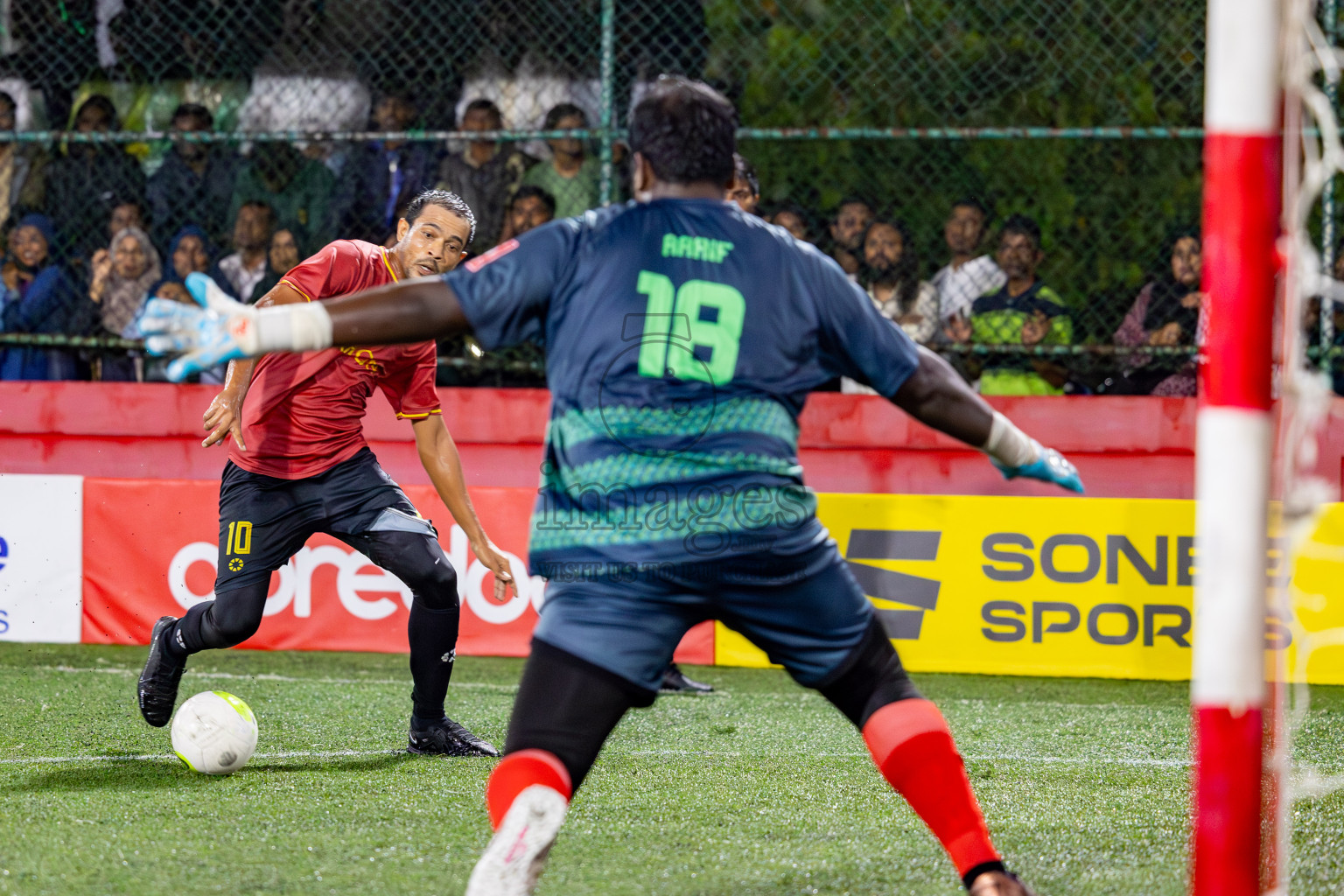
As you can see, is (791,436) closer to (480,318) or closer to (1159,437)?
(480,318)

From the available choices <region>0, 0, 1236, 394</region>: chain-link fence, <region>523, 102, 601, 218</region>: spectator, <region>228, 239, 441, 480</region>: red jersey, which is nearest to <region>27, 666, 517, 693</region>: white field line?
<region>228, 239, 441, 480</region>: red jersey

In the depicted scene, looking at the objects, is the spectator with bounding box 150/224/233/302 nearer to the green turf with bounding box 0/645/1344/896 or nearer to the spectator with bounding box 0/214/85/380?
the spectator with bounding box 0/214/85/380

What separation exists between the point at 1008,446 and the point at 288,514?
118 inches

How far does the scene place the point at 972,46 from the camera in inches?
378

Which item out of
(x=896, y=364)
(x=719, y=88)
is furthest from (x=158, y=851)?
(x=719, y=88)

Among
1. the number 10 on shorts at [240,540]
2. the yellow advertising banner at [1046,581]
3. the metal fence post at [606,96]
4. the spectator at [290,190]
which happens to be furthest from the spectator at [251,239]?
the number 10 on shorts at [240,540]

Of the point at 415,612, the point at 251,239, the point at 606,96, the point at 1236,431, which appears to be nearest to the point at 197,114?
the point at 251,239

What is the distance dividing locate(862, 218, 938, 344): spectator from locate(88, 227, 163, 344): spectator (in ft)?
13.8

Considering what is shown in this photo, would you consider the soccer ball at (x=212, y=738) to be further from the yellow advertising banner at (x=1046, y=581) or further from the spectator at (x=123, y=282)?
the spectator at (x=123, y=282)

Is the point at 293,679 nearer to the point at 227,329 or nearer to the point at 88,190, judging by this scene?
the point at 88,190

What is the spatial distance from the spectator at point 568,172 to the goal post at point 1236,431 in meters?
6.44

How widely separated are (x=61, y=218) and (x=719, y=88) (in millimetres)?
4071

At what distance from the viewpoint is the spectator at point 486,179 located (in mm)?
9008

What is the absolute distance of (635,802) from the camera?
4.69 meters
